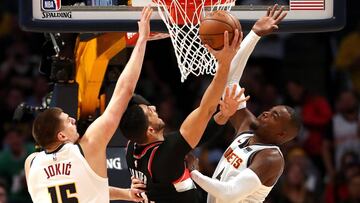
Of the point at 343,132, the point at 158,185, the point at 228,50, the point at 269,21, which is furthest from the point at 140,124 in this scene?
the point at 343,132

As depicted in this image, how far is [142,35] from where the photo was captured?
581 cm

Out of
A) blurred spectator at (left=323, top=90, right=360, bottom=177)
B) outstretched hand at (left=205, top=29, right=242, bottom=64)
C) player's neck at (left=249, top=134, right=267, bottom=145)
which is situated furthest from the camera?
blurred spectator at (left=323, top=90, right=360, bottom=177)

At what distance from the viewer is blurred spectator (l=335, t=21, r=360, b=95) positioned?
11.1 metres

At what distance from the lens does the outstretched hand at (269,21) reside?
5988 mm

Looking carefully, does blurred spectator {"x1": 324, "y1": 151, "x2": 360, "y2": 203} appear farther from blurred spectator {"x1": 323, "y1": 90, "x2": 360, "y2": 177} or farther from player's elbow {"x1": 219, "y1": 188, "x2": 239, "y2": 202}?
player's elbow {"x1": 219, "y1": 188, "x2": 239, "y2": 202}

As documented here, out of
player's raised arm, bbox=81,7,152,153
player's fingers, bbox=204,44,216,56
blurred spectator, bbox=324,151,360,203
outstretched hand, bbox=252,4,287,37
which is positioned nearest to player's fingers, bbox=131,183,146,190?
player's raised arm, bbox=81,7,152,153

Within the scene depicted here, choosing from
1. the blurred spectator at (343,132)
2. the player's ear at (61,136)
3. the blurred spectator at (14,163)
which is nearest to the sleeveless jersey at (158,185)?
the player's ear at (61,136)

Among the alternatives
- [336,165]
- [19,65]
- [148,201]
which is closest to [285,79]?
[336,165]

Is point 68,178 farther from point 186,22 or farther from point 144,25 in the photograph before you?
point 186,22

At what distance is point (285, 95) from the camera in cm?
1102

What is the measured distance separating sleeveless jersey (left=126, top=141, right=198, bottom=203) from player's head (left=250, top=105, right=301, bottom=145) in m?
0.53

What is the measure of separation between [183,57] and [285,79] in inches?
210

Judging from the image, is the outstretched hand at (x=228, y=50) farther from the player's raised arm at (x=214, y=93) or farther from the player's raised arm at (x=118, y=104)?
the player's raised arm at (x=118, y=104)

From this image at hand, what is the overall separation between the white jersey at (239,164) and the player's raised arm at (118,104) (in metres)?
0.78
